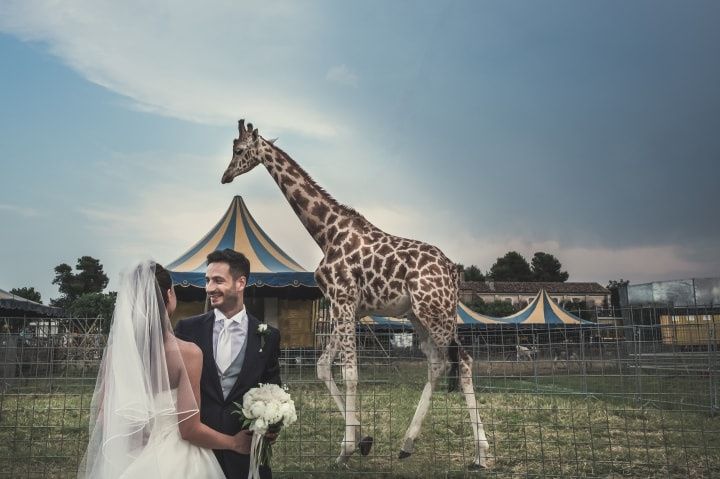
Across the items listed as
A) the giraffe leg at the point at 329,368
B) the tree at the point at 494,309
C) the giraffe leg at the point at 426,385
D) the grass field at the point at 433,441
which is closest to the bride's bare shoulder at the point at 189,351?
the grass field at the point at 433,441

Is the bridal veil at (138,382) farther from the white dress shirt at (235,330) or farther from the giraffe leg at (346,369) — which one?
the giraffe leg at (346,369)

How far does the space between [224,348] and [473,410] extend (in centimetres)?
371

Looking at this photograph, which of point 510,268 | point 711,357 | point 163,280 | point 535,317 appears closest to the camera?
point 163,280

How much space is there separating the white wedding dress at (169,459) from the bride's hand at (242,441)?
19 cm

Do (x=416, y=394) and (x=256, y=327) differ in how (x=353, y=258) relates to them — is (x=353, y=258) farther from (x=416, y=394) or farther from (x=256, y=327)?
(x=416, y=394)

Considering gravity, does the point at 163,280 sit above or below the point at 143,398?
above

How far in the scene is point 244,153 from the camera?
901 centimetres

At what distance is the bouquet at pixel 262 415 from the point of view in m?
3.84

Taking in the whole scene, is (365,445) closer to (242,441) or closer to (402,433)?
(402,433)

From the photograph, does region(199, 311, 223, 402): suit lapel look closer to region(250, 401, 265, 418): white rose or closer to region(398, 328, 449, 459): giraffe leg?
region(250, 401, 265, 418): white rose

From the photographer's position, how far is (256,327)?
169 inches

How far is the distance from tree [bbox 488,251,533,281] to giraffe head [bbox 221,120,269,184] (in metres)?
75.3

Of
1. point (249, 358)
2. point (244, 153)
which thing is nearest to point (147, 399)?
point (249, 358)

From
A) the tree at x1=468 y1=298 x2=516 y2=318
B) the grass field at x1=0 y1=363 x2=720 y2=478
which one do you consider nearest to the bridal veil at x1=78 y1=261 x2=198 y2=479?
the grass field at x1=0 y1=363 x2=720 y2=478
